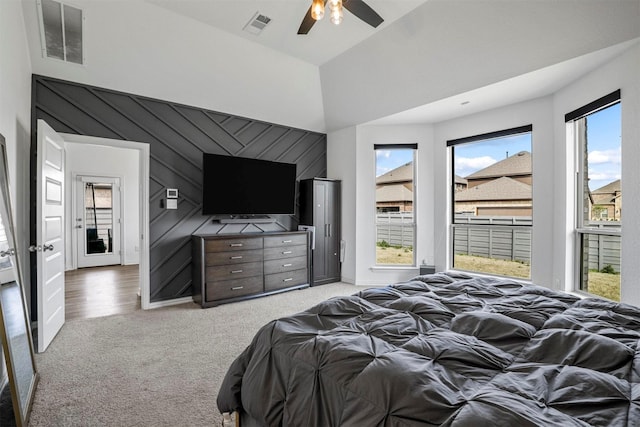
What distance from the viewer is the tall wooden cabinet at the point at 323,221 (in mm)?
5207

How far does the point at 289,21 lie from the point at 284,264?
9.98 ft

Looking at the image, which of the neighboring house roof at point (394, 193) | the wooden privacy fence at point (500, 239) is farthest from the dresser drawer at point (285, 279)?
the wooden privacy fence at point (500, 239)

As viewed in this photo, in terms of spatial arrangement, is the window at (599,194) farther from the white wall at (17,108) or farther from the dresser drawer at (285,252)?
the white wall at (17,108)

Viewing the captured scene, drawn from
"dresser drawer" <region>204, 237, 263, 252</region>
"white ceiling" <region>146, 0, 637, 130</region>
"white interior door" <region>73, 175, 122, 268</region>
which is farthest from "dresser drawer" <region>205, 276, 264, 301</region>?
"white interior door" <region>73, 175, 122, 268</region>

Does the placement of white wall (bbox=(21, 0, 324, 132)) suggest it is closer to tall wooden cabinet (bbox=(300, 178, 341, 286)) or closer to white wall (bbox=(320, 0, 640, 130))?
white wall (bbox=(320, 0, 640, 130))

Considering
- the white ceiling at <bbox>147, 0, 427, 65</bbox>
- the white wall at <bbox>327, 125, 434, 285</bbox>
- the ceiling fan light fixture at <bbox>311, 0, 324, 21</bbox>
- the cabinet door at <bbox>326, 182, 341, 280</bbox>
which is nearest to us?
the ceiling fan light fixture at <bbox>311, 0, 324, 21</bbox>

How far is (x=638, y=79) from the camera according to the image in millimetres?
2744

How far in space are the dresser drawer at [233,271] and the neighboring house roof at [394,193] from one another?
229 cm

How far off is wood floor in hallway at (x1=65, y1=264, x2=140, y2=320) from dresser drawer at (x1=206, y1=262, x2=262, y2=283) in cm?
100

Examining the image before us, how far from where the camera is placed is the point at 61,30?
311 cm

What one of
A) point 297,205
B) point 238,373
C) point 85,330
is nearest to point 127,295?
point 85,330

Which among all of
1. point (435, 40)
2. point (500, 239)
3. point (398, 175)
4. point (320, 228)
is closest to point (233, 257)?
point (320, 228)

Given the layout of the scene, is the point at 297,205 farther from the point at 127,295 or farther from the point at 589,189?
the point at 589,189

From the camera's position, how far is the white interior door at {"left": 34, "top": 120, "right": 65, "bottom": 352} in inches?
111
